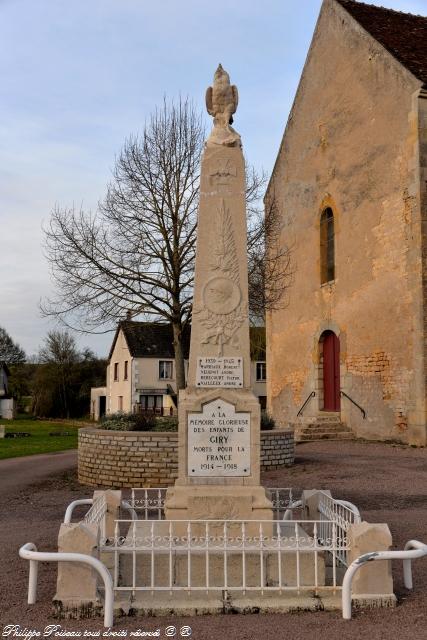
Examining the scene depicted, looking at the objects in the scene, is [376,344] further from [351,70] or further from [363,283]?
[351,70]

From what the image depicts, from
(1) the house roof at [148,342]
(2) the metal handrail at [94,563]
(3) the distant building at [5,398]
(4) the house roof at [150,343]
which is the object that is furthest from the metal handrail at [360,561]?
(3) the distant building at [5,398]

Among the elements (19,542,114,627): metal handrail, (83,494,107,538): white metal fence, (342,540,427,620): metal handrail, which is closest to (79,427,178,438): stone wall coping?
(83,494,107,538): white metal fence

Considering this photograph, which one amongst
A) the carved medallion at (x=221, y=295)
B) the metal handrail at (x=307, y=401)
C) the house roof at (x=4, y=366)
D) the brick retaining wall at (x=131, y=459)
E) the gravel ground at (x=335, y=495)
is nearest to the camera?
the gravel ground at (x=335, y=495)

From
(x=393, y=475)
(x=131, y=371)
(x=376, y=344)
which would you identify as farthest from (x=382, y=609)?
(x=131, y=371)

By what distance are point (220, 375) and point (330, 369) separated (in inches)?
587

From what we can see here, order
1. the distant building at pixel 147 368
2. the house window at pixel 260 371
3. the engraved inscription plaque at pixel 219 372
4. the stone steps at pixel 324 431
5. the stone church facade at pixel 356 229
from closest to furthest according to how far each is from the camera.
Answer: the engraved inscription plaque at pixel 219 372
the stone church facade at pixel 356 229
the stone steps at pixel 324 431
the distant building at pixel 147 368
the house window at pixel 260 371

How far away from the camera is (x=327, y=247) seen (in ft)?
67.2

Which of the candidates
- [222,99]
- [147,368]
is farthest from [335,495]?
[147,368]

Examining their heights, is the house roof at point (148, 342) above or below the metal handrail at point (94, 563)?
above

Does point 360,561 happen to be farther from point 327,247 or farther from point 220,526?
point 327,247

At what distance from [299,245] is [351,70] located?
6.13m

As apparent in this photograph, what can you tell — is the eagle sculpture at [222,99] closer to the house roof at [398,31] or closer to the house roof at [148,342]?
the house roof at [398,31]

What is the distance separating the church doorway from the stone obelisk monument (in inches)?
564

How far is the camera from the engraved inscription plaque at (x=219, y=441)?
18.4 ft
